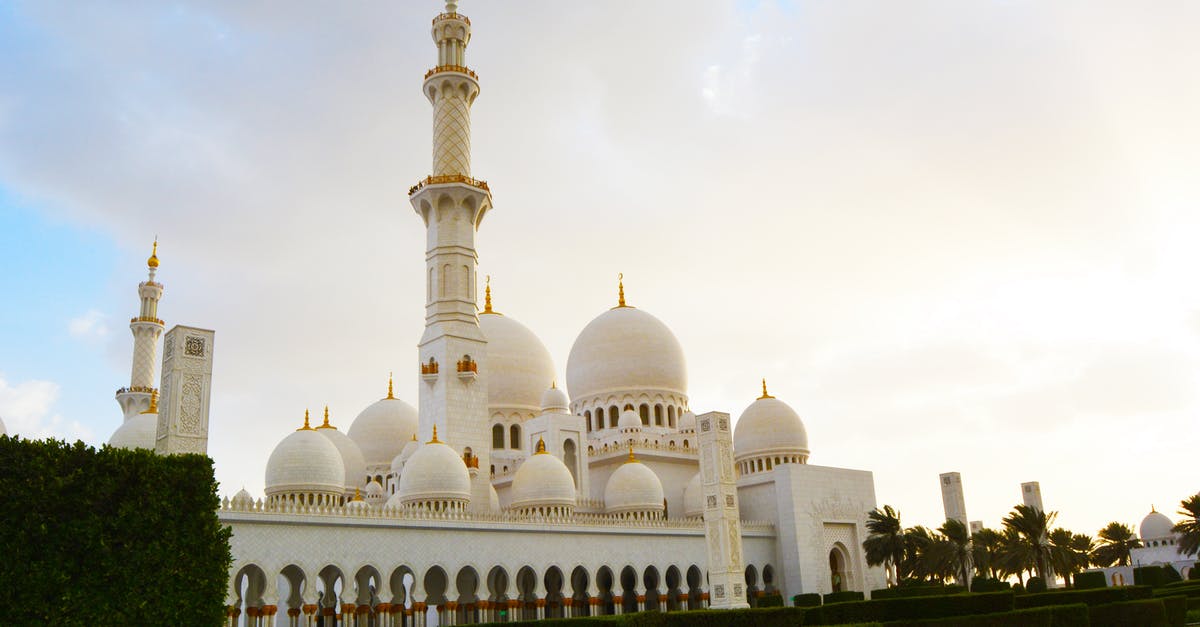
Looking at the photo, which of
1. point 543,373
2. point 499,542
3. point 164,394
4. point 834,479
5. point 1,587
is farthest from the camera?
point 543,373

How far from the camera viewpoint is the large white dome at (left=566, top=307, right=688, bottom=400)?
47469mm

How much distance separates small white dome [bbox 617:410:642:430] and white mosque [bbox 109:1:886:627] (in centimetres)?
9

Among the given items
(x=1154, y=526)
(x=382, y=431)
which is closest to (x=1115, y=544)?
(x=1154, y=526)

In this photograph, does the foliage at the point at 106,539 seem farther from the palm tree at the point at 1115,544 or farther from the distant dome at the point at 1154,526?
the distant dome at the point at 1154,526

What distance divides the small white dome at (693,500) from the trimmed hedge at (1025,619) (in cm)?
2162

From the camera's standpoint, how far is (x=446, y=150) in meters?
38.6

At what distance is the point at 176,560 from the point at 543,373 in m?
32.6

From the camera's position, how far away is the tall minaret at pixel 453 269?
3591 centimetres

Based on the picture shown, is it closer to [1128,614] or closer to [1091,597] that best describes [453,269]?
[1091,597]

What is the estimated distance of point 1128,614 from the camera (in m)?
22.5

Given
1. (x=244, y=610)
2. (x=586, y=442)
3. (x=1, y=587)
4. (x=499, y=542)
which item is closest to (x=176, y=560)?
(x=1, y=587)

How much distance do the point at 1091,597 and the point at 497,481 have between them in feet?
81.4

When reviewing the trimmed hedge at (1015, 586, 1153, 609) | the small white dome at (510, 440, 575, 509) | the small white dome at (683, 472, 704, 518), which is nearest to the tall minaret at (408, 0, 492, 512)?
the small white dome at (510, 440, 575, 509)

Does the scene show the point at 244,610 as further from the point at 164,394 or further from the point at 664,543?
the point at 664,543
